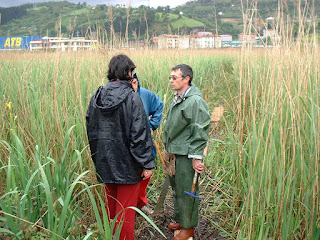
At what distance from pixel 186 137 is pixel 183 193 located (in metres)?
0.39

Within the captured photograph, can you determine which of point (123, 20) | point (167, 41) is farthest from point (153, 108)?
point (167, 41)

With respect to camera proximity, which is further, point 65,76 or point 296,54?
point 65,76

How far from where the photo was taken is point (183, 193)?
86.7 inches

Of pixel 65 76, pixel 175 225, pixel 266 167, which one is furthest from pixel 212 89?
pixel 266 167

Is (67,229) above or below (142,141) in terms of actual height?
below

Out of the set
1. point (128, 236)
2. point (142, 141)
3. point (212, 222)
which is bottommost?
point (212, 222)

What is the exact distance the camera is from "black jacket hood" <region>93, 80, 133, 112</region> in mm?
1857

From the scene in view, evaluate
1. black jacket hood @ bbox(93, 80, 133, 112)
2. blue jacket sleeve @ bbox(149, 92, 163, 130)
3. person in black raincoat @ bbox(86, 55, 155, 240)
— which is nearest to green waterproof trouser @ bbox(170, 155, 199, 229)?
person in black raincoat @ bbox(86, 55, 155, 240)

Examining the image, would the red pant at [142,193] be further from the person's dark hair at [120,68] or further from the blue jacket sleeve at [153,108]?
the person's dark hair at [120,68]

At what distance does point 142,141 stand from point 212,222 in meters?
0.98

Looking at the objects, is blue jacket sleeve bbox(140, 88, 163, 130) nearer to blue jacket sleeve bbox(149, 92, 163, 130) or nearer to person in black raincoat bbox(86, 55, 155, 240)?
blue jacket sleeve bbox(149, 92, 163, 130)

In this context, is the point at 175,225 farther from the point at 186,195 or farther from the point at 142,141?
the point at 142,141

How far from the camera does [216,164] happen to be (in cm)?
337

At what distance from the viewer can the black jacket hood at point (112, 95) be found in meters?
1.86
